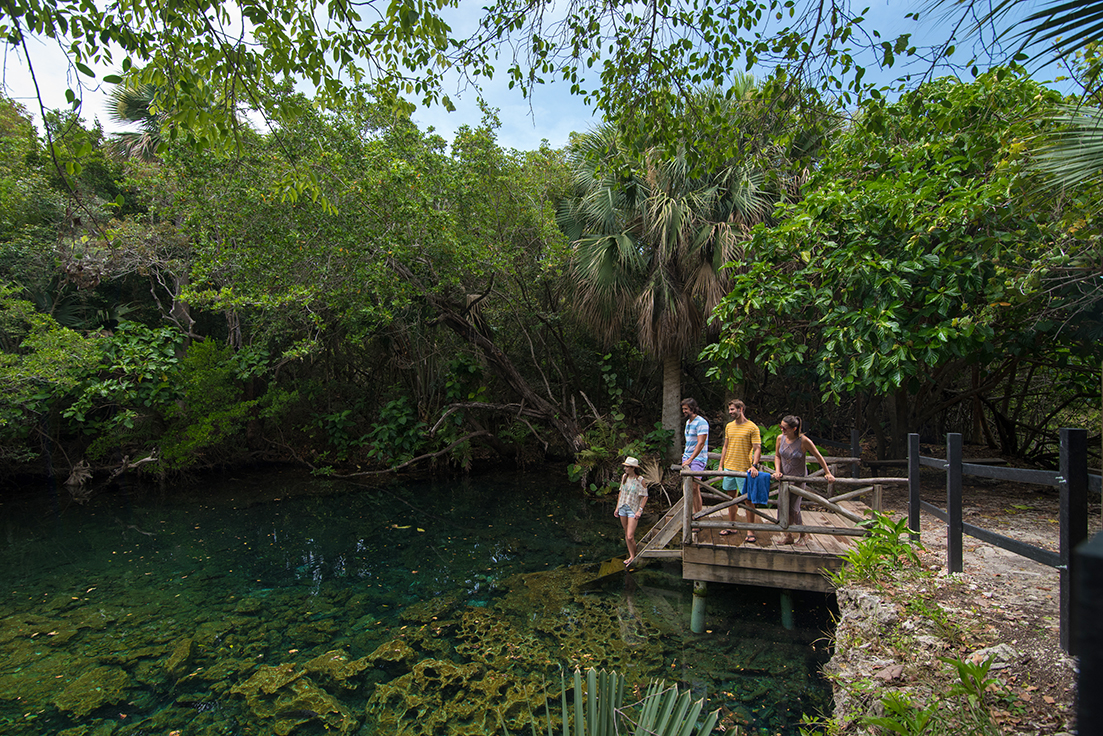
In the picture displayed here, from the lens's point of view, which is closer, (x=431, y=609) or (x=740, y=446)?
(x=740, y=446)

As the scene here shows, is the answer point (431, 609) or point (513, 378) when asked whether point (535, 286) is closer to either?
point (513, 378)

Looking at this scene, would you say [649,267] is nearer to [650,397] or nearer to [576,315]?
[576,315]

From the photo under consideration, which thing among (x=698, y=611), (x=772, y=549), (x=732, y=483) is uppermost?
(x=732, y=483)

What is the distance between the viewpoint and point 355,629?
6961 millimetres

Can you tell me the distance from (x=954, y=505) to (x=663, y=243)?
297 inches

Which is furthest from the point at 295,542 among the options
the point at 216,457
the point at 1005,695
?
the point at 1005,695

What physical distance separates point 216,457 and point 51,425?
3.82 metres

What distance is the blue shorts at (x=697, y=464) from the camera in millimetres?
7734

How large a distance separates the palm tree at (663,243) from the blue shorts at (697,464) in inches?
157

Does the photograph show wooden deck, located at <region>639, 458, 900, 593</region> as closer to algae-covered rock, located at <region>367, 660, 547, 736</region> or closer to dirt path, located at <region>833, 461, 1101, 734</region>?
dirt path, located at <region>833, 461, 1101, 734</region>

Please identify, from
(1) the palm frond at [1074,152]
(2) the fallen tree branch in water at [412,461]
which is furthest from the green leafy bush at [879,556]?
(2) the fallen tree branch in water at [412,461]

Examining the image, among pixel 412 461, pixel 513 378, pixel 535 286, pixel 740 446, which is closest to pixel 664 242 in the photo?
pixel 535 286

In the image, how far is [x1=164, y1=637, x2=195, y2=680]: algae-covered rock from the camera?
606 centimetres

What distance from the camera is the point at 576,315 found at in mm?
12781
